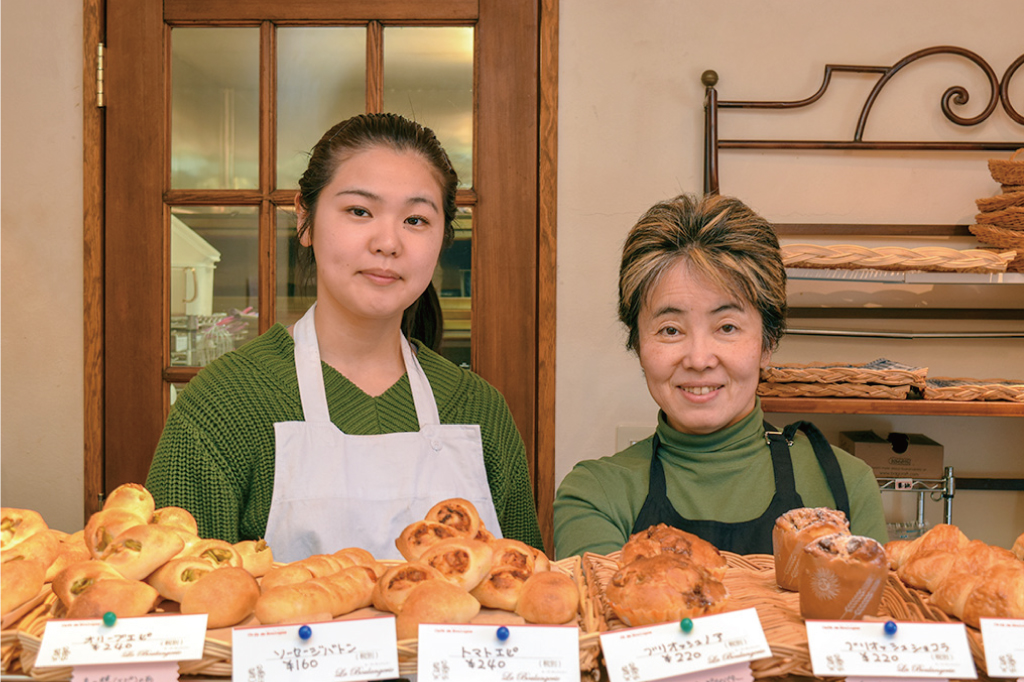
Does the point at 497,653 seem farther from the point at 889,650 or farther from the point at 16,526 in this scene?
the point at 16,526

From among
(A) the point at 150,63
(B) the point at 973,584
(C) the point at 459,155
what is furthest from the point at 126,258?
(B) the point at 973,584

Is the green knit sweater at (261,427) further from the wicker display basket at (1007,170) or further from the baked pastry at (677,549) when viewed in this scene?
the wicker display basket at (1007,170)

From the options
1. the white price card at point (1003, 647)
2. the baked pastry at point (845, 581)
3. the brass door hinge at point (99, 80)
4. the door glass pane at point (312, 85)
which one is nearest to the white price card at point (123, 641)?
the baked pastry at point (845, 581)

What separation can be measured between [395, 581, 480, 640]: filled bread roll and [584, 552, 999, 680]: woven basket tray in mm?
120

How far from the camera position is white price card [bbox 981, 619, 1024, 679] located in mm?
589

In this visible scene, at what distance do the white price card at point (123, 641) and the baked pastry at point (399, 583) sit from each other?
141mm

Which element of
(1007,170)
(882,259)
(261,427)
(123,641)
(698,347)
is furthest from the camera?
(1007,170)

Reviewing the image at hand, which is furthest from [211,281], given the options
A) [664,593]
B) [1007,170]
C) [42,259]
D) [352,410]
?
[1007,170]

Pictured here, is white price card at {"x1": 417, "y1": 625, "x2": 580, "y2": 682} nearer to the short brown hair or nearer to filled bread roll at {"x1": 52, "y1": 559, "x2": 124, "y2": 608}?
filled bread roll at {"x1": 52, "y1": 559, "x2": 124, "y2": 608}

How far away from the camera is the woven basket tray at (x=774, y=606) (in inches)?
23.9

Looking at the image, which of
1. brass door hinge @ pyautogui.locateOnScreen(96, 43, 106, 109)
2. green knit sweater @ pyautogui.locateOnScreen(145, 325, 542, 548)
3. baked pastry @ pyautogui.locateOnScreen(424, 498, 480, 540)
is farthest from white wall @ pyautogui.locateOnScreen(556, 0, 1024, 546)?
baked pastry @ pyautogui.locateOnScreen(424, 498, 480, 540)

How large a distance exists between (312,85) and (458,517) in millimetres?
1772

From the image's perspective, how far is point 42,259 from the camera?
2244 mm

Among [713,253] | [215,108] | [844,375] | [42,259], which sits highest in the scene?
[215,108]
